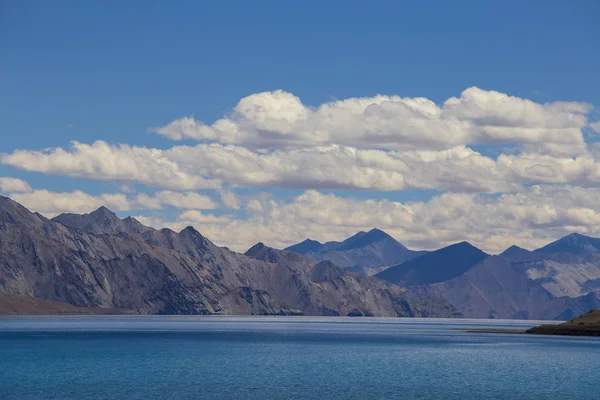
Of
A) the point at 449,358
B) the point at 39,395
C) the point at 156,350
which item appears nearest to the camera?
the point at 39,395

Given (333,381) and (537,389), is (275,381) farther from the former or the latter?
(537,389)

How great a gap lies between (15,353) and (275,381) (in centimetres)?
7607

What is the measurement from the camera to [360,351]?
641 feet

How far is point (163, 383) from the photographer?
375ft

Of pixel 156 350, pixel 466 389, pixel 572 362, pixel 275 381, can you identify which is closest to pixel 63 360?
pixel 156 350

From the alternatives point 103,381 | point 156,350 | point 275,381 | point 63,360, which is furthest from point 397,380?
point 156,350

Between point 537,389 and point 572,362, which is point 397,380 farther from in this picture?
point 572,362

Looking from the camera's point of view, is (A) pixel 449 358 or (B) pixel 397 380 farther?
(A) pixel 449 358

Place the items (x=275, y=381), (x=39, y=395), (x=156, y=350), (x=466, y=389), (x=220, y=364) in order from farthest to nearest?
(x=156, y=350), (x=220, y=364), (x=275, y=381), (x=466, y=389), (x=39, y=395)

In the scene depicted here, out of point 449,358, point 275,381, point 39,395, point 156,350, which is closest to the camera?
point 39,395

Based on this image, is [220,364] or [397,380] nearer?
[397,380]

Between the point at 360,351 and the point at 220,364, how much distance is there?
54.4 meters

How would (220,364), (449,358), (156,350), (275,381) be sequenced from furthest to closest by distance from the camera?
(156,350) < (449,358) < (220,364) < (275,381)

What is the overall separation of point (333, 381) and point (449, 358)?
53.6 meters
